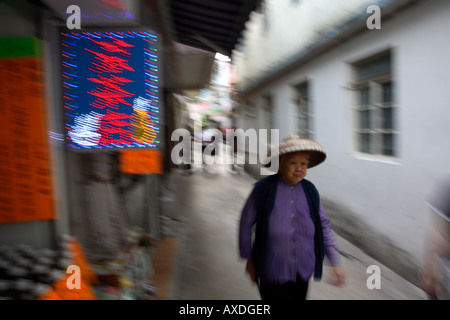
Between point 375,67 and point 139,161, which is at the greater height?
point 375,67

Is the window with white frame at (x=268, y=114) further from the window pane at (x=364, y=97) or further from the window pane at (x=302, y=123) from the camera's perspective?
the window pane at (x=364, y=97)

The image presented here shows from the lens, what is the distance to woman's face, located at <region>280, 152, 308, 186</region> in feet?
6.53

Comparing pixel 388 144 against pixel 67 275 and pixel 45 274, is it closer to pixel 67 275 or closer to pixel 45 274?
pixel 67 275

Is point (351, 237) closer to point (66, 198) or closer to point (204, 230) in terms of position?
point (204, 230)

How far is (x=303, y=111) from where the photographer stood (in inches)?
286

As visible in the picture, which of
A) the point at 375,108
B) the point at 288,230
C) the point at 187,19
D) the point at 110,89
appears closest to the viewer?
the point at 288,230

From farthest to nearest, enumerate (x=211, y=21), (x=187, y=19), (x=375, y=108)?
(x=187, y=19) → (x=211, y=21) → (x=375, y=108)

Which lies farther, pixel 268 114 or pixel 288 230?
pixel 268 114

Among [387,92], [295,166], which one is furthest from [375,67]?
[295,166]

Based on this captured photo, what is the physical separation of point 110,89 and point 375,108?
11.4 feet

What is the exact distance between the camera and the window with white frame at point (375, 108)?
4.23 m

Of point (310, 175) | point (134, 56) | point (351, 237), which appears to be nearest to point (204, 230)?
point (351, 237)

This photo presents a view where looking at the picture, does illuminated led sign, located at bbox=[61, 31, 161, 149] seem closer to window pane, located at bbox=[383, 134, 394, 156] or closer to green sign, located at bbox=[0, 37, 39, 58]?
green sign, located at bbox=[0, 37, 39, 58]

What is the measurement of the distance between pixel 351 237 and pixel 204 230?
7.35 feet
